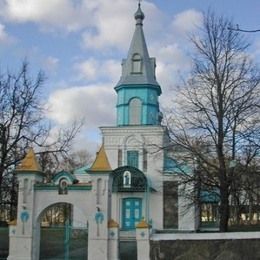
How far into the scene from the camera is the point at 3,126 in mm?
19859

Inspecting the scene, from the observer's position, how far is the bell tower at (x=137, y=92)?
32.7 metres

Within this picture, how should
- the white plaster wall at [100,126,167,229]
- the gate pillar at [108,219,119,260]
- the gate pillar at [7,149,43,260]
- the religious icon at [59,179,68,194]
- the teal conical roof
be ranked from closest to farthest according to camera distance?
the gate pillar at [108,219,119,260], the gate pillar at [7,149,43,260], the religious icon at [59,179,68,194], the white plaster wall at [100,126,167,229], the teal conical roof

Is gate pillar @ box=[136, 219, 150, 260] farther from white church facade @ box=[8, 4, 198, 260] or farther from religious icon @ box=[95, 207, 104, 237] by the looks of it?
white church facade @ box=[8, 4, 198, 260]

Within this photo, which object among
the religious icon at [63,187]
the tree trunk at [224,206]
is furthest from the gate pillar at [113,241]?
the tree trunk at [224,206]

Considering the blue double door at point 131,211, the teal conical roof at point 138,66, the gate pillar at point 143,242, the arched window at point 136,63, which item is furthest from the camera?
the arched window at point 136,63

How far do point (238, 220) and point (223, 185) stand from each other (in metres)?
22.6

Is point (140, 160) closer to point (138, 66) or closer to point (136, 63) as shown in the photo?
point (138, 66)

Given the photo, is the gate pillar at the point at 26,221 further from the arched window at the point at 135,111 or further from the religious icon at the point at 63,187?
the arched window at the point at 135,111

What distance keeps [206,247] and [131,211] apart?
558 inches

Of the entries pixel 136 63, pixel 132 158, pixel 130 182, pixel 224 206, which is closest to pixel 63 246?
pixel 224 206

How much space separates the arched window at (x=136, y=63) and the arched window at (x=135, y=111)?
2184 millimetres

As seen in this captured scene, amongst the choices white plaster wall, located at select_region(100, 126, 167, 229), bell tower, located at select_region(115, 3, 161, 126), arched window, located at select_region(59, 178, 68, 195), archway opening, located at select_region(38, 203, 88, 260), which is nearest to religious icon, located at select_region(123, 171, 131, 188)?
white plaster wall, located at select_region(100, 126, 167, 229)

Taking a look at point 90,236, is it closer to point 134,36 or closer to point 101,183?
point 101,183

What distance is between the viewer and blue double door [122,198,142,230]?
98.3 feet
